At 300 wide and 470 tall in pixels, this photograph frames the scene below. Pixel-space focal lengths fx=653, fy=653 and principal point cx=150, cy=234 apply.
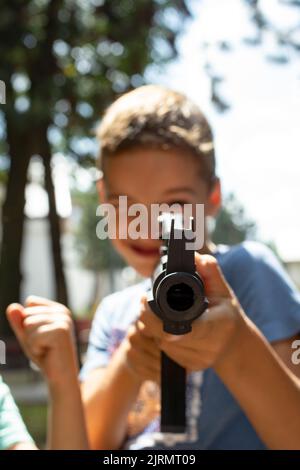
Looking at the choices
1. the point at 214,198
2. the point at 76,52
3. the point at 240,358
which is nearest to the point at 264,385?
the point at 240,358

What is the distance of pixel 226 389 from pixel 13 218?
5712 mm

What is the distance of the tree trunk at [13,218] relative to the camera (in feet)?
21.0

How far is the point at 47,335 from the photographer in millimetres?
843

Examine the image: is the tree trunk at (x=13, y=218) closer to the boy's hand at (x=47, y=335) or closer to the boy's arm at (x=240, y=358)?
the boy's hand at (x=47, y=335)

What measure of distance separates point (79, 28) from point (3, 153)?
231 centimetres

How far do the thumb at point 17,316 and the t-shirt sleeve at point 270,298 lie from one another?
11.9 inches

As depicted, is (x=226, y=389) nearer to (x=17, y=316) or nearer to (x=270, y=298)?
(x=270, y=298)

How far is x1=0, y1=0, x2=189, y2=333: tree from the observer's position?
19.5 feet

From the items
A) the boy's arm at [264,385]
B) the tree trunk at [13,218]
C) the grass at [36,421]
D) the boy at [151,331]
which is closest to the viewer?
the boy's arm at [264,385]

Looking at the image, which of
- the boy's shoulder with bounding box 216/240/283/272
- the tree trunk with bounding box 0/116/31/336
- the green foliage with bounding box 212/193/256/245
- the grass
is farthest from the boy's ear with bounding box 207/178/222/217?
the green foliage with bounding box 212/193/256/245

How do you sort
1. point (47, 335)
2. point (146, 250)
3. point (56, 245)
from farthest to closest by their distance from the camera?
point (56, 245) → point (146, 250) → point (47, 335)

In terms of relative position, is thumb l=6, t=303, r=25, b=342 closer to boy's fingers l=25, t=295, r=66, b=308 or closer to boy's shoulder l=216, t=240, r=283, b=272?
boy's fingers l=25, t=295, r=66, b=308

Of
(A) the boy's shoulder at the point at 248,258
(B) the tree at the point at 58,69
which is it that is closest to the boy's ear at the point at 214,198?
(A) the boy's shoulder at the point at 248,258

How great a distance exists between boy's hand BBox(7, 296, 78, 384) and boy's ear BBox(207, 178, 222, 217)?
0.30m
